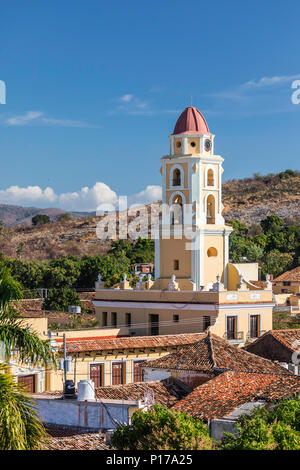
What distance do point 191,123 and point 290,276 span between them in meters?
30.9

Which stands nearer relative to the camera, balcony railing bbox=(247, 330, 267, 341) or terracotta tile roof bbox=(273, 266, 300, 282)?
balcony railing bbox=(247, 330, 267, 341)

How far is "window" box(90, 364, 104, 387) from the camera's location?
95.1 feet

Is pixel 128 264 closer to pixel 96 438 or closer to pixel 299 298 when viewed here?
pixel 299 298

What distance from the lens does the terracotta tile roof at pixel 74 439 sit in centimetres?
1700

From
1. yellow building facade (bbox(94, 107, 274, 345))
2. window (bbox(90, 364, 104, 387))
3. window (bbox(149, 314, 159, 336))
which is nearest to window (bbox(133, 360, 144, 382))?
window (bbox(90, 364, 104, 387))

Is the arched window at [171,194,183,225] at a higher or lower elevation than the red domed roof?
lower

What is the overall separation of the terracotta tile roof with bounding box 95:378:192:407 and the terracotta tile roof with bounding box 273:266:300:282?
1759 inches

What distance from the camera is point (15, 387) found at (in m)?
13.2

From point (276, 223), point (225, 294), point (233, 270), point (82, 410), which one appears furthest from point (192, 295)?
point (276, 223)

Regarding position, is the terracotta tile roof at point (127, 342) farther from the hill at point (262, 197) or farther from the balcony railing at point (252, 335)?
the hill at point (262, 197)

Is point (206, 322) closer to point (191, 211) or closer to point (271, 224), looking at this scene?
point (191, 211)

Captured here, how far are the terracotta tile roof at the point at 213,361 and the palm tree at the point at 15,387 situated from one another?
9.39m

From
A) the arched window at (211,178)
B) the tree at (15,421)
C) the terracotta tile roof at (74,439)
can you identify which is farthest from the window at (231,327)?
the tree at (15,421)

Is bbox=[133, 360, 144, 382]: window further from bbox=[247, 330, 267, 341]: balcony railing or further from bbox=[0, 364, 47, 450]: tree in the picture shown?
bbox=[0, 364, 47, 450]: tree
